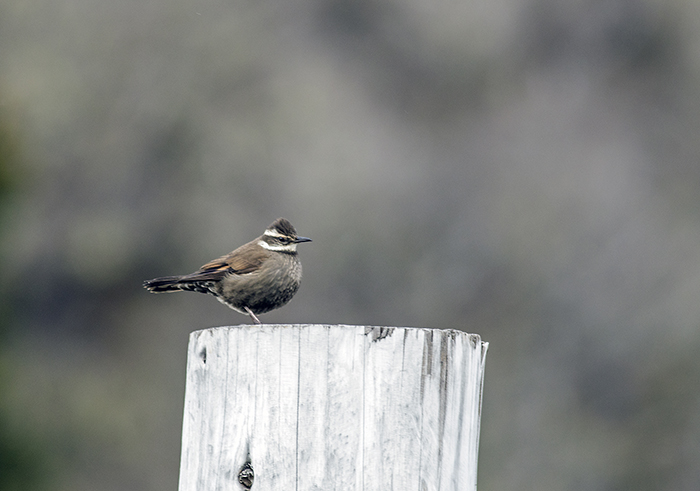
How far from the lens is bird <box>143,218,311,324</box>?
17.1 feet

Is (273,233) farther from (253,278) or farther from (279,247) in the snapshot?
(253,278)

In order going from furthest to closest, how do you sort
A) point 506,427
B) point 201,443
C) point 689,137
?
point 689,137, point 506,427, point 201,443

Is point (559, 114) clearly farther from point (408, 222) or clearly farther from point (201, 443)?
point (201, 443)

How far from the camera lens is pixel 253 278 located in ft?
17.0

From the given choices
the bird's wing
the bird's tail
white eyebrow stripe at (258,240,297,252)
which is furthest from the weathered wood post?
white eyebrow stripe at (258,240,297,252)

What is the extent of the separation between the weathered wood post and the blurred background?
27.1ft

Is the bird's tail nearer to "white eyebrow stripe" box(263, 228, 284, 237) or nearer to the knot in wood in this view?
"white eyebrow stripe" box(263, 228, 284, 237)

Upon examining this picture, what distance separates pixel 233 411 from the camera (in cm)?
241

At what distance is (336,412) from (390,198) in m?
9.21

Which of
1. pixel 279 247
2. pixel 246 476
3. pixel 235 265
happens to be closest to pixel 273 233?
pixel 279 247

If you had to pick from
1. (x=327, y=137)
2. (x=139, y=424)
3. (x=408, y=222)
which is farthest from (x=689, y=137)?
(x=139, y=424)

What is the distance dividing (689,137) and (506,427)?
15.4 feet

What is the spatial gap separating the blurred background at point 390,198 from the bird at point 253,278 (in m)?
5.32

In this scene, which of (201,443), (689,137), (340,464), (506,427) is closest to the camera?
(340,464)
